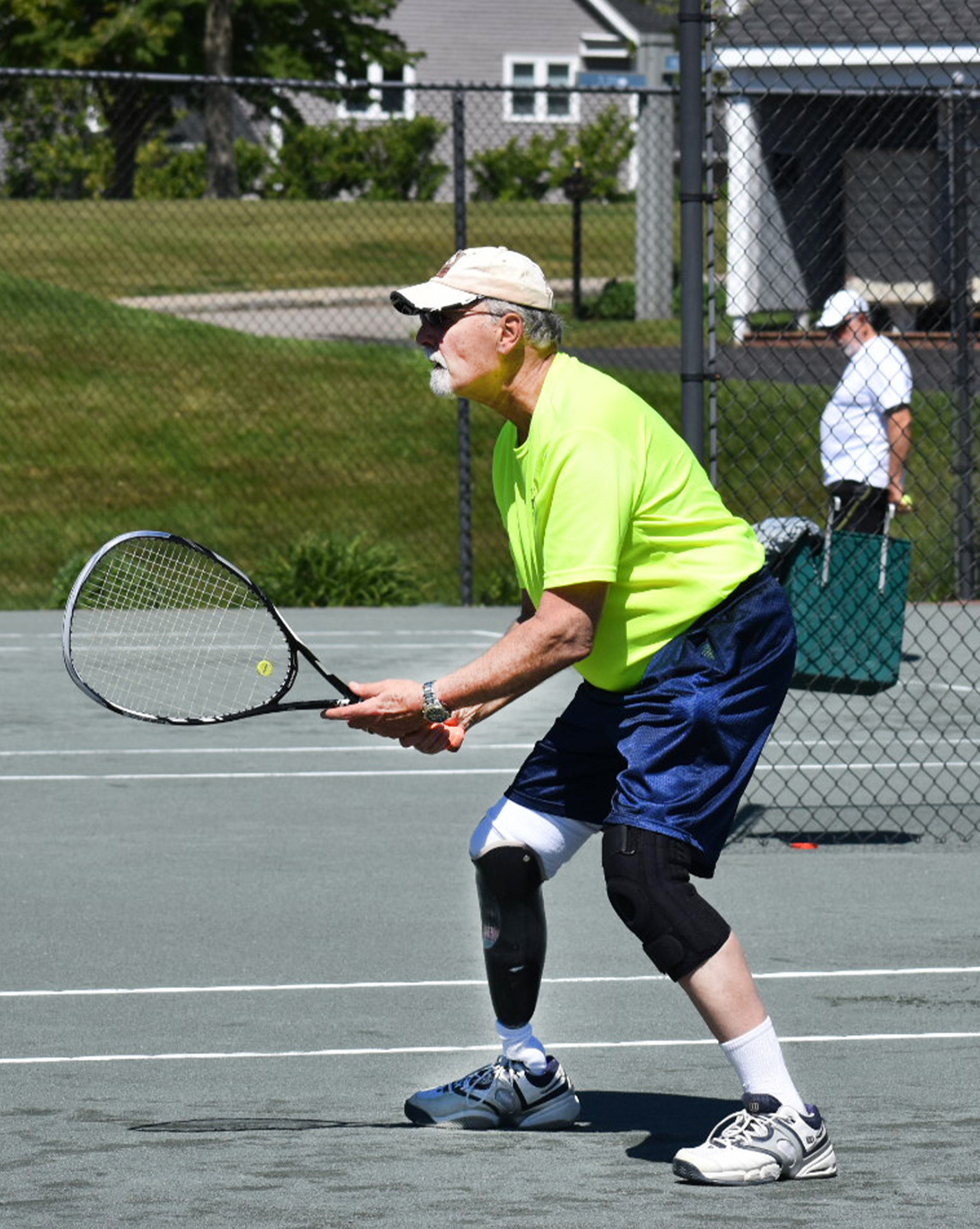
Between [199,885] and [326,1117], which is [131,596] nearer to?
[199,885]

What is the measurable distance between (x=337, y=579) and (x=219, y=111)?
61.4 ft

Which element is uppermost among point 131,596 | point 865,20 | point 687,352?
point 865,20

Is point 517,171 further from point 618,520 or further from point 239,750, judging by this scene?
point 618,520

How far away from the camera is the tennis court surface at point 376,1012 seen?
4629 millimetres

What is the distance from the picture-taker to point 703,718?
4.71m

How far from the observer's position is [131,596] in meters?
6.58

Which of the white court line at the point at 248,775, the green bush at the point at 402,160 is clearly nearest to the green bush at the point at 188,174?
the green bush at the point at 402,160

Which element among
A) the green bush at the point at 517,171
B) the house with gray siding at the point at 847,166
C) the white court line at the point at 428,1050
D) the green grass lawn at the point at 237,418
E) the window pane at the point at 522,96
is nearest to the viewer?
the white court line at the point at 428,1050

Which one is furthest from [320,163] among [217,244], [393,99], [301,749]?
[301,749]

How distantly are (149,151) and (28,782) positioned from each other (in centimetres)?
3284

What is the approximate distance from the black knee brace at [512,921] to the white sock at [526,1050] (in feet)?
0.24

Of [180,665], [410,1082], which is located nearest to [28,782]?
[180,665]

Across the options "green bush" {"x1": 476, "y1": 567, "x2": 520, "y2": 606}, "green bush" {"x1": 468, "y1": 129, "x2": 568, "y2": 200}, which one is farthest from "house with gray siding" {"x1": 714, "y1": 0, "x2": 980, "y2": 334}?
"green bush" {"x1": 468, "y1": 129, "x2": 568, "y2": 200}

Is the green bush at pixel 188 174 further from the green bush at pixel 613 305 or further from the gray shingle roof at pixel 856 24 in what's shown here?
the gray shingle roof at pixel 856 24
